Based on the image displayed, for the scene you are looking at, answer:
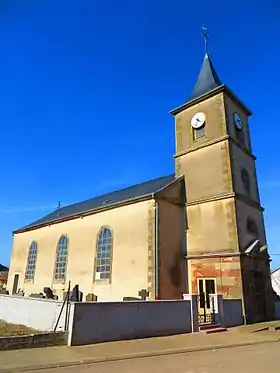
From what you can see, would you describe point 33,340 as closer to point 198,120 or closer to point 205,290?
point 205,290

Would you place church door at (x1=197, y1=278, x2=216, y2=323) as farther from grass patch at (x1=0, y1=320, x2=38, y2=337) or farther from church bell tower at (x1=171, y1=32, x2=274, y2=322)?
grass patch at (x1=0, y1=320, x2=38, y2=337)

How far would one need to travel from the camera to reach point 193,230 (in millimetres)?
16078

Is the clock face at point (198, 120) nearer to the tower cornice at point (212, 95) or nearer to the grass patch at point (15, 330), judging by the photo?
the tower cornice at point (212, 95)

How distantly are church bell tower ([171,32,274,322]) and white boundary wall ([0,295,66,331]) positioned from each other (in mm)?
7866

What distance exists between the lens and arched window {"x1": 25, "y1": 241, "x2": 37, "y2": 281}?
23281 millimetres

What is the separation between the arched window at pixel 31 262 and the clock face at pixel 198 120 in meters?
15.7

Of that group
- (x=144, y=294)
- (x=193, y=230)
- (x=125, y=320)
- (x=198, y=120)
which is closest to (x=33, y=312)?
(x=125, y=320)

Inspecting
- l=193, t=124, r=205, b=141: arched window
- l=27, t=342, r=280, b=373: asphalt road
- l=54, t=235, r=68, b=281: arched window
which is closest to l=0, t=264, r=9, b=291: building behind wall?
l=54, t=235, r=68, b=281: arched window

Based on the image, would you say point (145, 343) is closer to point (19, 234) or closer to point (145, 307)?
point (145, 307)

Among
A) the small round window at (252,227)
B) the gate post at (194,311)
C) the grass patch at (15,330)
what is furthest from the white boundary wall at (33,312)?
the small round window at (252,227)

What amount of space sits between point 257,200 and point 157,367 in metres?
13.4

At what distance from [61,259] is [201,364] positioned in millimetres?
15172

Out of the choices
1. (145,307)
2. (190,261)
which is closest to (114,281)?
(190,261)

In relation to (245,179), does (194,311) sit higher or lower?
lower
